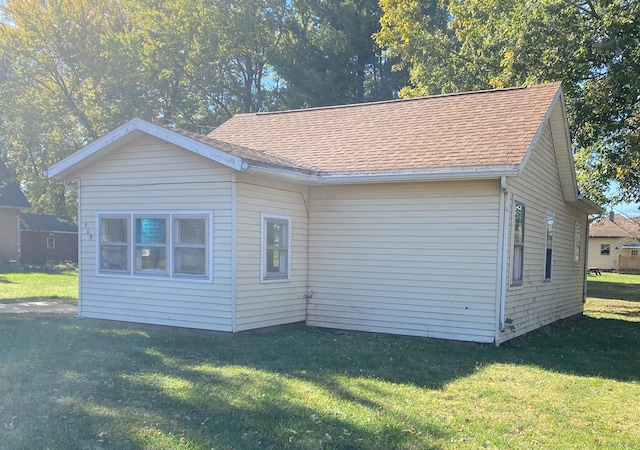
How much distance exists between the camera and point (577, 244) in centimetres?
1523

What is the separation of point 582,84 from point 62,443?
47.6 feet

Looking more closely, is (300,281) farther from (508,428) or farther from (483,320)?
(508,428)

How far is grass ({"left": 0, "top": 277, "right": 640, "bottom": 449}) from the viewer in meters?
4.54

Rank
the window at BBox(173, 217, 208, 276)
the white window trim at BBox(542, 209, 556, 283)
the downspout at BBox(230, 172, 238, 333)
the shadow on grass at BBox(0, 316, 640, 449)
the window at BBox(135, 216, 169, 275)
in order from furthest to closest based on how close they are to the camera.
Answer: the white window trim at BBox(542, 209, 556, 283), the window at BBox(135, 216, 169, 275), the window at BBox(173, 217, 208, 276), the downspout at BBox(230, 172, 238, 333), the shadow on grass at BBox(0, 316, 640, 449)

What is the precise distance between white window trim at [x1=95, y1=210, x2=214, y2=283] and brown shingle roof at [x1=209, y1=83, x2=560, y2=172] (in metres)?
2.07

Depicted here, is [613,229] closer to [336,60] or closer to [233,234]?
[336,60]

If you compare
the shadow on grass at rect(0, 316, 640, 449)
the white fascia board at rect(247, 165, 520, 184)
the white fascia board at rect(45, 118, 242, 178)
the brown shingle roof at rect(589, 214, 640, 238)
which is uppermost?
the white fascia board at rect(45, 118, 242, 178)

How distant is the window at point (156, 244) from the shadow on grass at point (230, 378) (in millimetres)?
1087

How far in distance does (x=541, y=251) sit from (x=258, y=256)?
6.22m

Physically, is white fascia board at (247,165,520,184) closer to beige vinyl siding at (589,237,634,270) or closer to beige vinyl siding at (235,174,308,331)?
beige vinyl siding at (235,174,308,331)

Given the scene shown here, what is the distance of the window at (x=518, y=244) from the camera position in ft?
31.6

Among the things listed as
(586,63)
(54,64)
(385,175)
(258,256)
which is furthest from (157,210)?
(54,64)

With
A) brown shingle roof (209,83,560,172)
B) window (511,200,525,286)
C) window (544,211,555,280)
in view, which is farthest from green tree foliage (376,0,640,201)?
window (511,200,525,286)

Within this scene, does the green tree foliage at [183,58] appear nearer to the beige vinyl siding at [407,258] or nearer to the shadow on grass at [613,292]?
the shadow on grass at [613,292]
